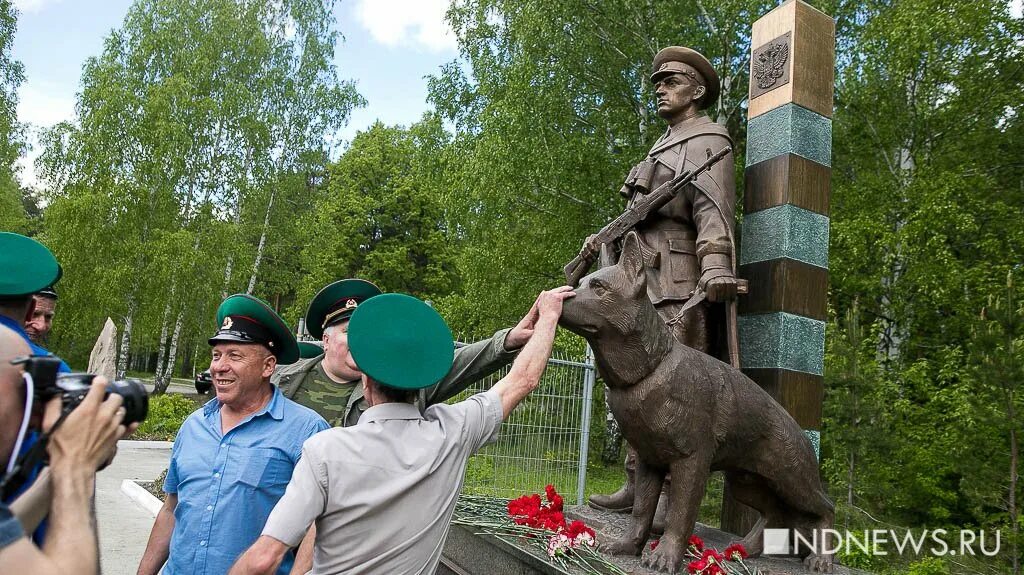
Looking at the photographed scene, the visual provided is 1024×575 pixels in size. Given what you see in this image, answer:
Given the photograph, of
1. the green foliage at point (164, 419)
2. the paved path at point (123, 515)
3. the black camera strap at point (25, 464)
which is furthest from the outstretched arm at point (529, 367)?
the green foliage at point (164, 419)

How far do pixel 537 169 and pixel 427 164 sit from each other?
603cm

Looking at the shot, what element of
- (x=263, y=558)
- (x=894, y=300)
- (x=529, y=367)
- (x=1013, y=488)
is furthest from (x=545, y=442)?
(x=894, y=300)

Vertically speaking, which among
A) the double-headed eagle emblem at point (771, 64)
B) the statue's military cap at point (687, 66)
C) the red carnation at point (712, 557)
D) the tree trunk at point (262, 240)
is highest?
the tree trunk at point (262, 240)

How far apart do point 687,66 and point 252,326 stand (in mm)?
3500

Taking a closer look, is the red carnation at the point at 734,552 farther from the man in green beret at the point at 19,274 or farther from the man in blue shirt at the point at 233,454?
the man in green beret at the point at 19,274

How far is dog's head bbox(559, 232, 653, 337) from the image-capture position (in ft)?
10.5

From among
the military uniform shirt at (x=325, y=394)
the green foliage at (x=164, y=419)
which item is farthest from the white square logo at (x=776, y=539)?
the green foliage at (x=164, y=419)

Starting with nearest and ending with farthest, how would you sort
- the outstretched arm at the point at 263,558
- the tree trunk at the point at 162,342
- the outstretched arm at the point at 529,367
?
the outstretched arm at the point at 263,558 < the outstretched arm at the point at 529,367 < the tree trunk at the point at 162,342

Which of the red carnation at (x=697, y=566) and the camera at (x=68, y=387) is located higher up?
the camera at (x=68, y=387)

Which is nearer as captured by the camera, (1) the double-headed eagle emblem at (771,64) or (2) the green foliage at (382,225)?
(1) the double-headed eagle emblem at (771,64)

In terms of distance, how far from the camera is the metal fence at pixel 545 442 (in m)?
8.35

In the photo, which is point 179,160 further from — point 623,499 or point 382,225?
point 623,499

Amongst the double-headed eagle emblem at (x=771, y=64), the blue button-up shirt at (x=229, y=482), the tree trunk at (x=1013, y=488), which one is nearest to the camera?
the blue button-up shirt at (x=229, y=482)

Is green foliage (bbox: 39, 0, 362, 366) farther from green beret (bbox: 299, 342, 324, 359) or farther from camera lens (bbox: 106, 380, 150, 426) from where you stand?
camera lens (bbox: 106, 380, 150, 426)
